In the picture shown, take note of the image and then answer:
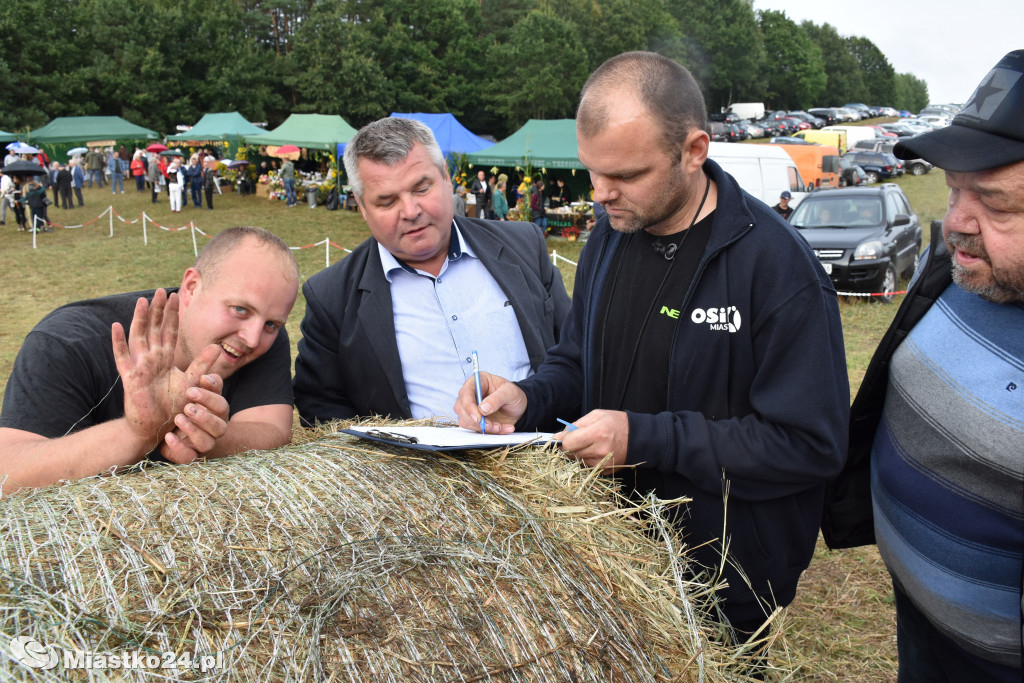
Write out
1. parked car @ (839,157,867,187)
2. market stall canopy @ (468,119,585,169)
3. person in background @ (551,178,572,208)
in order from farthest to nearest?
parked car @ (839,157,867,187), person in background @ (551,178,572,208), market stall canopy @ (468,119,585,169)

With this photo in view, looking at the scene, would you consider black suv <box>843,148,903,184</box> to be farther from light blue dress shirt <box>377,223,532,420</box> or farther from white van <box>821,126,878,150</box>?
light blue dress shirt <box>377,223,532,420</box>

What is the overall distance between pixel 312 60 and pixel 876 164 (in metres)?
36.9

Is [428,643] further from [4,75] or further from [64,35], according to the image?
[64,35]

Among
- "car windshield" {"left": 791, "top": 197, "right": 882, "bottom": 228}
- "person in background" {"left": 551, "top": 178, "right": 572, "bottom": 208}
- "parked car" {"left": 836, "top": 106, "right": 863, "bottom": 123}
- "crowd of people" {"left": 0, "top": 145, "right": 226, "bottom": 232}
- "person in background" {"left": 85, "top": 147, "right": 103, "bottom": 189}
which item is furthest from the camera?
"parked car" {"left": 836, "top": 106, "right": 863, "bottom": 123}

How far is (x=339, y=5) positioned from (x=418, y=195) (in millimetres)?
57153

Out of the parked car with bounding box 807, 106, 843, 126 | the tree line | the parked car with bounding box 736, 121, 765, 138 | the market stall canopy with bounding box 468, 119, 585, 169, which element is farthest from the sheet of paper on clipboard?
the parked car with bounding box 807, 106, 843, 126

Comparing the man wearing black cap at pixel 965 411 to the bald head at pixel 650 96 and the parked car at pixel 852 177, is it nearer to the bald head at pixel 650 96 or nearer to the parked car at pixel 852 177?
the bald head at pixel 650 96

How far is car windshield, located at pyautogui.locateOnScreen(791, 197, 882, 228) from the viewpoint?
12930mm

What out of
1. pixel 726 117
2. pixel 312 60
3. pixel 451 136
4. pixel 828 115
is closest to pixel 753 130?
pixel 726 117

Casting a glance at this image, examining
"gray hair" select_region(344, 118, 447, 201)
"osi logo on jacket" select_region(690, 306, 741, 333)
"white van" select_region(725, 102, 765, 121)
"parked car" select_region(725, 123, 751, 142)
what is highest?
"white van" select_region(725, 102, 765, 121)

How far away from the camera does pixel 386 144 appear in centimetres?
291

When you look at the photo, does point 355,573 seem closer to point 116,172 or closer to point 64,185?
point 64,185

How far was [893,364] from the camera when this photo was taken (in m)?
2.24

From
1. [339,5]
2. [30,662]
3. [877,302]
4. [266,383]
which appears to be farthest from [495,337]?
[339,5]
